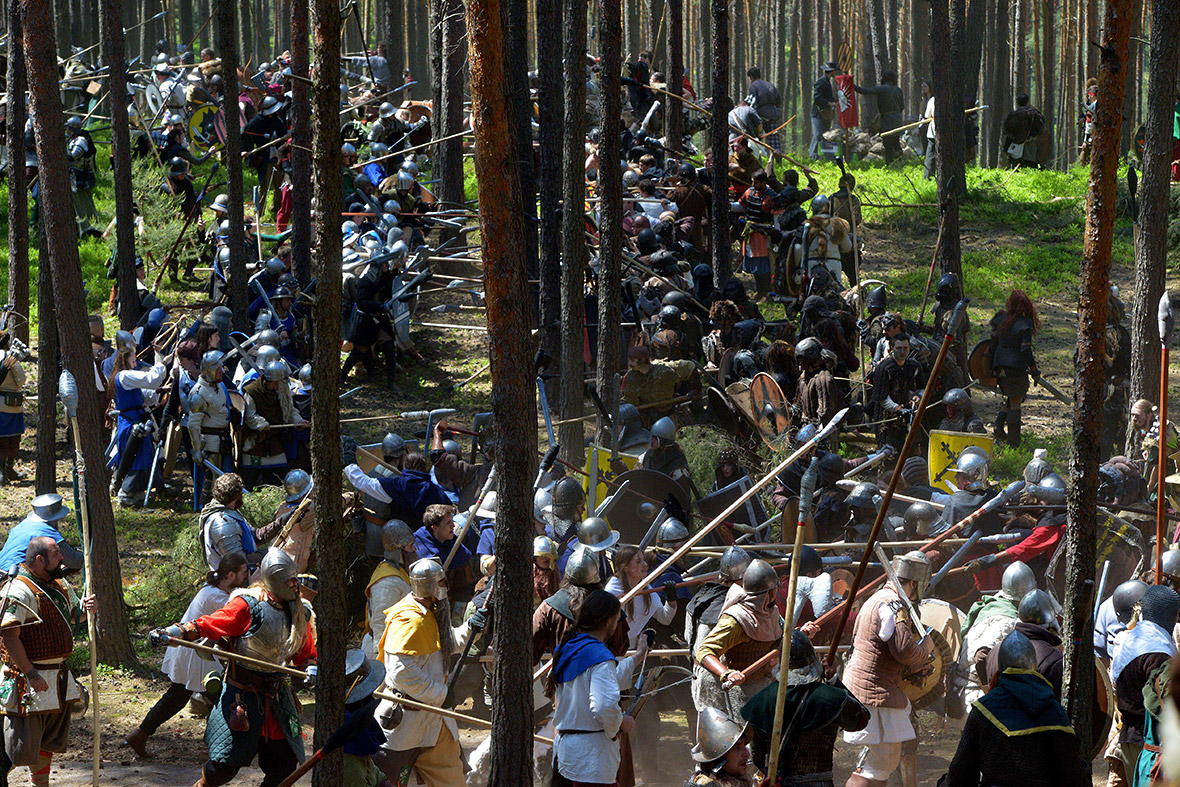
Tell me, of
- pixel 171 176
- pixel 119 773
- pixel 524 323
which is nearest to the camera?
pixel 524 323

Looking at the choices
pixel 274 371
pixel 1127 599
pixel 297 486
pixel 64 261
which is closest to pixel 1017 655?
pixel 1127 599

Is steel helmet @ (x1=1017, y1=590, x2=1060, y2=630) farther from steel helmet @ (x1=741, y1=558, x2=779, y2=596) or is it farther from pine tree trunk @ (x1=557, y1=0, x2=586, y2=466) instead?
pine tree trunk @ (x1=557, y1=0, x2=586, y2=466)

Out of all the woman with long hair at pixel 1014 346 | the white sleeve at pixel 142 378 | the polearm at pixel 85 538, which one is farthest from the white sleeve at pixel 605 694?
the woman with long hair at pixel 1014 346

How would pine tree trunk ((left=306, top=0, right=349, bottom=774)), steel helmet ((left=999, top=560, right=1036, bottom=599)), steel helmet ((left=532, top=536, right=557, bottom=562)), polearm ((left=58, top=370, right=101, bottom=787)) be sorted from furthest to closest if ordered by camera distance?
1. steel helmet ((left=532, top=536, right=557, bottom=562))
2. steel helmet ((left=999, top=560, right=1036, bottom=599))
3. polearm ((left=58, top=370, right=101, bottom=787))
4. pine tree trunk ((left=306, top=0, right=349, bottom=774))

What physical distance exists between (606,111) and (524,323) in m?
5.35

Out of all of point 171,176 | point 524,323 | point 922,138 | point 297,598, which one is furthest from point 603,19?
point 922,138

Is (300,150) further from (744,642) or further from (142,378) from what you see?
(744,642)

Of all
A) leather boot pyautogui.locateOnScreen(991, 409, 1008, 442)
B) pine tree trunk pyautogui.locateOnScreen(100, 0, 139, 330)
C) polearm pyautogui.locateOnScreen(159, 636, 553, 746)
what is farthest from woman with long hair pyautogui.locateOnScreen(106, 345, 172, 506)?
leather boot pyautogui.locateOnScreen(991, 409, 1008, 442)

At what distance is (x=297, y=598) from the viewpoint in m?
6.53

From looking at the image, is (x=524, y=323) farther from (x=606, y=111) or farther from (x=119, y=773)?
(x=606, y=111)

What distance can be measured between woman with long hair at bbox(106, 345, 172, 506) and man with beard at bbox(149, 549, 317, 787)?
6.22 metres

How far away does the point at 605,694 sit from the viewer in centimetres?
569

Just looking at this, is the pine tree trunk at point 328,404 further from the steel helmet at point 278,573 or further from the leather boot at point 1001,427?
the leather boot at point 1001,427

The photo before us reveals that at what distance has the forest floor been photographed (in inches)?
321
